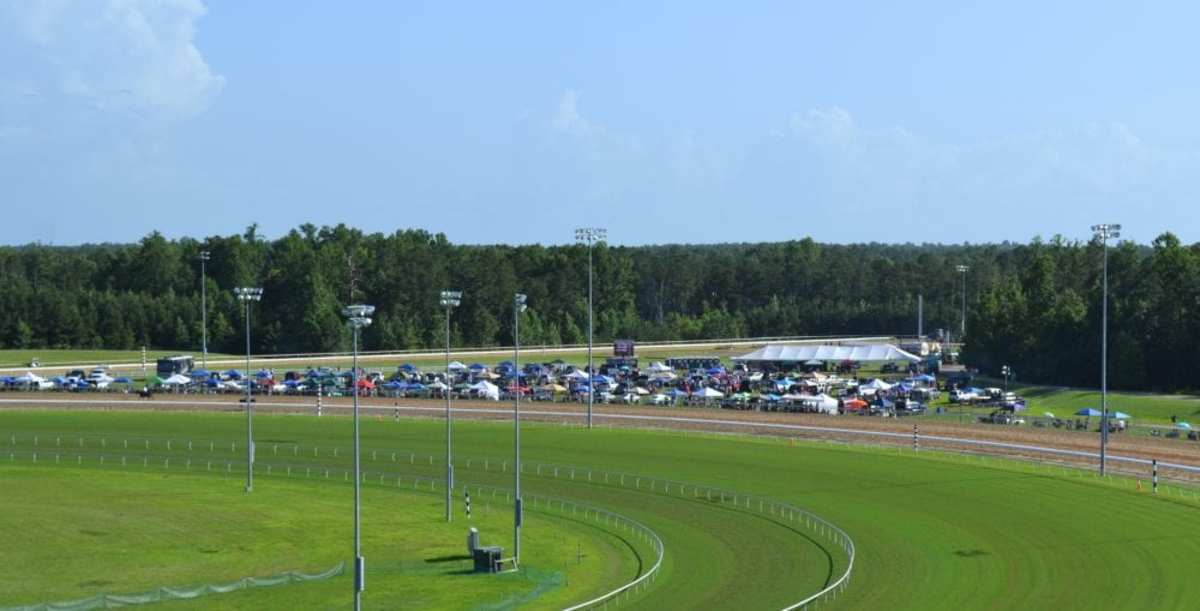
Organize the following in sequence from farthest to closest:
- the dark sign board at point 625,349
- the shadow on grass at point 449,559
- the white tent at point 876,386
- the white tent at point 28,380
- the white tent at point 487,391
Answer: the dark sign board at point 625,349 < the white tent at point 28,380 < the white tent at point 876,386 < the white tent at point 487,391 < the shadow on grass at point 449,559

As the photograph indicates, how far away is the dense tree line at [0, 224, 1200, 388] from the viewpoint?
355ft

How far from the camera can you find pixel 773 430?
7419cm

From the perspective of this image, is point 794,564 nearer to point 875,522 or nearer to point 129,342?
point 875,522

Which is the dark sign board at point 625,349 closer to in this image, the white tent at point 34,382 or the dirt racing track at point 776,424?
the dirt racing track at point 776,424

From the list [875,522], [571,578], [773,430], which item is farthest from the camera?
[773,430]

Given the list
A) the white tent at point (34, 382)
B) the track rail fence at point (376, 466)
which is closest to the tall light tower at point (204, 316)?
the white tent at point (34, 382)

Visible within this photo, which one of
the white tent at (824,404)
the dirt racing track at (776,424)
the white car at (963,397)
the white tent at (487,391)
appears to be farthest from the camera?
the white tent at (487,391)

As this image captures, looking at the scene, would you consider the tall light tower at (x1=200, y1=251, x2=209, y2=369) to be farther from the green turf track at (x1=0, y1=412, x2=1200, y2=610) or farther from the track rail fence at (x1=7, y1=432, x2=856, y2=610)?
the track rail fence at (x1=7, y1=432, x2=856, y2=610)

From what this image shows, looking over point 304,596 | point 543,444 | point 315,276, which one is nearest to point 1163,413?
point 543,444

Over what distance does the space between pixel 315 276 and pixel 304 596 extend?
123 metres

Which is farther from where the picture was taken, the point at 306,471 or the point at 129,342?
the point at 129,342

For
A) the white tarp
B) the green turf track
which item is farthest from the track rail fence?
the white tarp

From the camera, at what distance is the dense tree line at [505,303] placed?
10819cm

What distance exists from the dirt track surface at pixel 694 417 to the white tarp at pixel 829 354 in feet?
104
